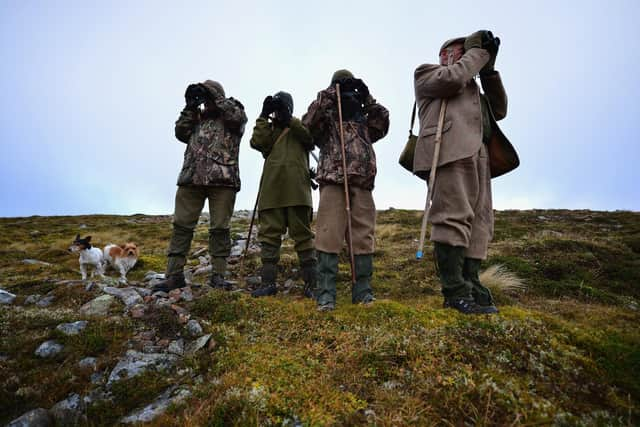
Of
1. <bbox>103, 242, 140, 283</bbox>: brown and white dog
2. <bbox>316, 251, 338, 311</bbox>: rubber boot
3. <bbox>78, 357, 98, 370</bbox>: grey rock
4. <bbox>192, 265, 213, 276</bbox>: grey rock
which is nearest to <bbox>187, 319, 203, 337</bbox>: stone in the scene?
<bbox>78, 357, 98, 370</bbox>: grey rock

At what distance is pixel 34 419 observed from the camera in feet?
7.72

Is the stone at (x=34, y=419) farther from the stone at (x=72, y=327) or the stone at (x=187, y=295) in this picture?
the stone at (x=187, y=295)

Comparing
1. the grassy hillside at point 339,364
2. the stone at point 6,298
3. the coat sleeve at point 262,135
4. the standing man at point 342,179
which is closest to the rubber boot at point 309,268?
the standing man at point 342,179

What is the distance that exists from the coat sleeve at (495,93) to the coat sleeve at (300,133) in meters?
2.46

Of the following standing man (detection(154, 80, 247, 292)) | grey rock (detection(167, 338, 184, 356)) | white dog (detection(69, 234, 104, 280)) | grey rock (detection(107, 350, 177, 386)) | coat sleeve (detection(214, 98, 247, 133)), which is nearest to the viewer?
grey rock (detection(107, 350, 177, 386))

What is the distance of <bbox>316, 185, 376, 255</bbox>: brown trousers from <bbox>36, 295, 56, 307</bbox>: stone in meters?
3.89

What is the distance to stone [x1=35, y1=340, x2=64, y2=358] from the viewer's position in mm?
3111

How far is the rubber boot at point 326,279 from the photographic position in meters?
4.30

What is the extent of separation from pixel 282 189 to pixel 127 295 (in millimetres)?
2742

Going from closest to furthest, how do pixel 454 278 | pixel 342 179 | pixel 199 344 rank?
pixel 199 344 < pixel 454 278 < pixel 342 179

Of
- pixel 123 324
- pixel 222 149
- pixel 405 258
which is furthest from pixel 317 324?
pixel 405 258

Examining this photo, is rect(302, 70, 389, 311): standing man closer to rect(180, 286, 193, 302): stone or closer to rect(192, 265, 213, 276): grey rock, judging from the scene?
rect(180, 286, 193, 302): stone

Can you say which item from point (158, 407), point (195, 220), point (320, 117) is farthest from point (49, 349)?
point (320, 117)

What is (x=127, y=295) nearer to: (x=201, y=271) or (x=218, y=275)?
(x=218, y=275)
